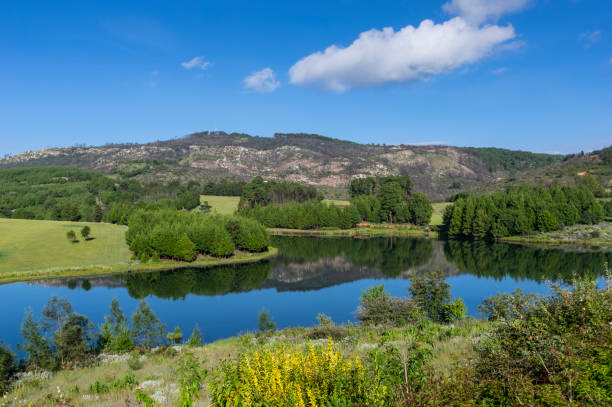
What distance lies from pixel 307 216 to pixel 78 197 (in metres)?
87.2

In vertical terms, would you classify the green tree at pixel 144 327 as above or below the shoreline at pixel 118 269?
above

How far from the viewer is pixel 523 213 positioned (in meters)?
86.2

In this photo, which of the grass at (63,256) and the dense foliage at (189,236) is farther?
the dense foliage at (189,236)

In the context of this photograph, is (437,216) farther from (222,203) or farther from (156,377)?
(156,377)

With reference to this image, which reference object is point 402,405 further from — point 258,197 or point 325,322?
point 258,197

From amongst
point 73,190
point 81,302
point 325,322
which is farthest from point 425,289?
point 73,190

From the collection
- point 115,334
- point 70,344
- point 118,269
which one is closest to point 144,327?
point 115,334

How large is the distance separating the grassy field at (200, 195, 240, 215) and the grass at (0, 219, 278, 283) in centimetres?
4792

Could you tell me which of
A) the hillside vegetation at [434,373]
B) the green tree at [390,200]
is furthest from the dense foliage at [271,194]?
the hillside vegetation at [434,373]

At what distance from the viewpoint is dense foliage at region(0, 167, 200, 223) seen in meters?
101

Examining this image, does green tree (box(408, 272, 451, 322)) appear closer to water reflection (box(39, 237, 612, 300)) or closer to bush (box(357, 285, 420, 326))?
bush (box(357, 285, 420, 326))

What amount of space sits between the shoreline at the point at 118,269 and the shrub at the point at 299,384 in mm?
55692

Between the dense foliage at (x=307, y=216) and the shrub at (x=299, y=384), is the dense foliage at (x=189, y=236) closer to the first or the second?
the dense foliage at (x=307, y=216)

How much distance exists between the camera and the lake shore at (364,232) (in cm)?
9868
